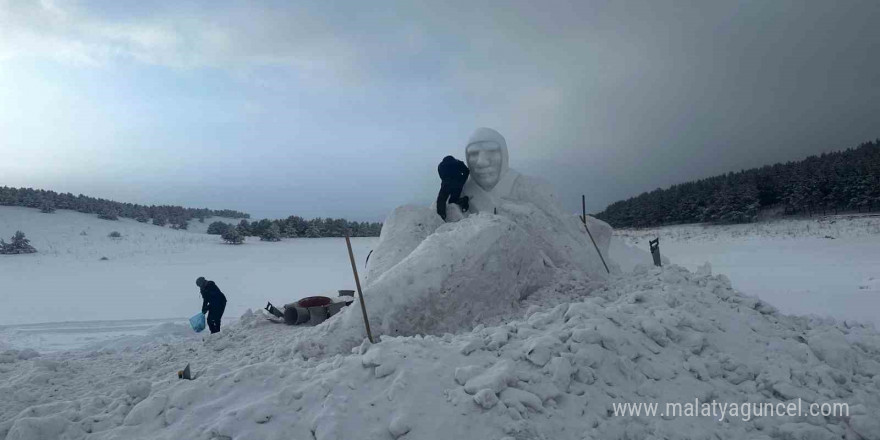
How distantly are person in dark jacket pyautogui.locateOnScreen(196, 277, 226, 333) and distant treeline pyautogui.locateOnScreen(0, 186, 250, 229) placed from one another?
2600cm

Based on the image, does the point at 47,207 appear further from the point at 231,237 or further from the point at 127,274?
the point at 127,274

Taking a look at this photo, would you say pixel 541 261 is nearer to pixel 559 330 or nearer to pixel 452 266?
pixel 452 266

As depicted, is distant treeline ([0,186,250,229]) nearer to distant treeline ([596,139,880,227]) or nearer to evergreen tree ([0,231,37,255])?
evergreen tree ([0,231,37,255])

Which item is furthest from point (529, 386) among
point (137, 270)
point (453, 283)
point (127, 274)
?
point (137, 270)

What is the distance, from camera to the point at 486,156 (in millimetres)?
6617

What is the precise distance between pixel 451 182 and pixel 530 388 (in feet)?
13.9

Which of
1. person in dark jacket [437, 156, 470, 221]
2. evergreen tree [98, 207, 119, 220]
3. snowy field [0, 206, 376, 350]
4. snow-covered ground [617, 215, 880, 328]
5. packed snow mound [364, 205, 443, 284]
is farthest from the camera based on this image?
evergreen tree [98, 207, 119, 220]

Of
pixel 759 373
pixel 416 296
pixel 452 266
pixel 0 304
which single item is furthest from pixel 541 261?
pixel 0 304

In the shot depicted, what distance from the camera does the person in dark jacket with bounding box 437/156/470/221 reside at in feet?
21.5

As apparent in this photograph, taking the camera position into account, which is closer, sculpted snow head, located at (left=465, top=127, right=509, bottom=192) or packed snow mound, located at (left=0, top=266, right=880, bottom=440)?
packed snow mound, located at (left=0, top=266, right=880, bottom=440)

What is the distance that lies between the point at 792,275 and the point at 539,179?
8.30 meters

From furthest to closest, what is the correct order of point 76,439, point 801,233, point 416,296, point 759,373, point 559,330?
point 801,233, point 416,296, point 559,330, point 759,373, point 76,439

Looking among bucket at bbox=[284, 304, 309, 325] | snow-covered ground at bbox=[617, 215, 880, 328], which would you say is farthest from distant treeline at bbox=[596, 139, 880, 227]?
bucket at bbox=[284, 304, 309, 325]

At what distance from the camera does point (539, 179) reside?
7.09 metres
